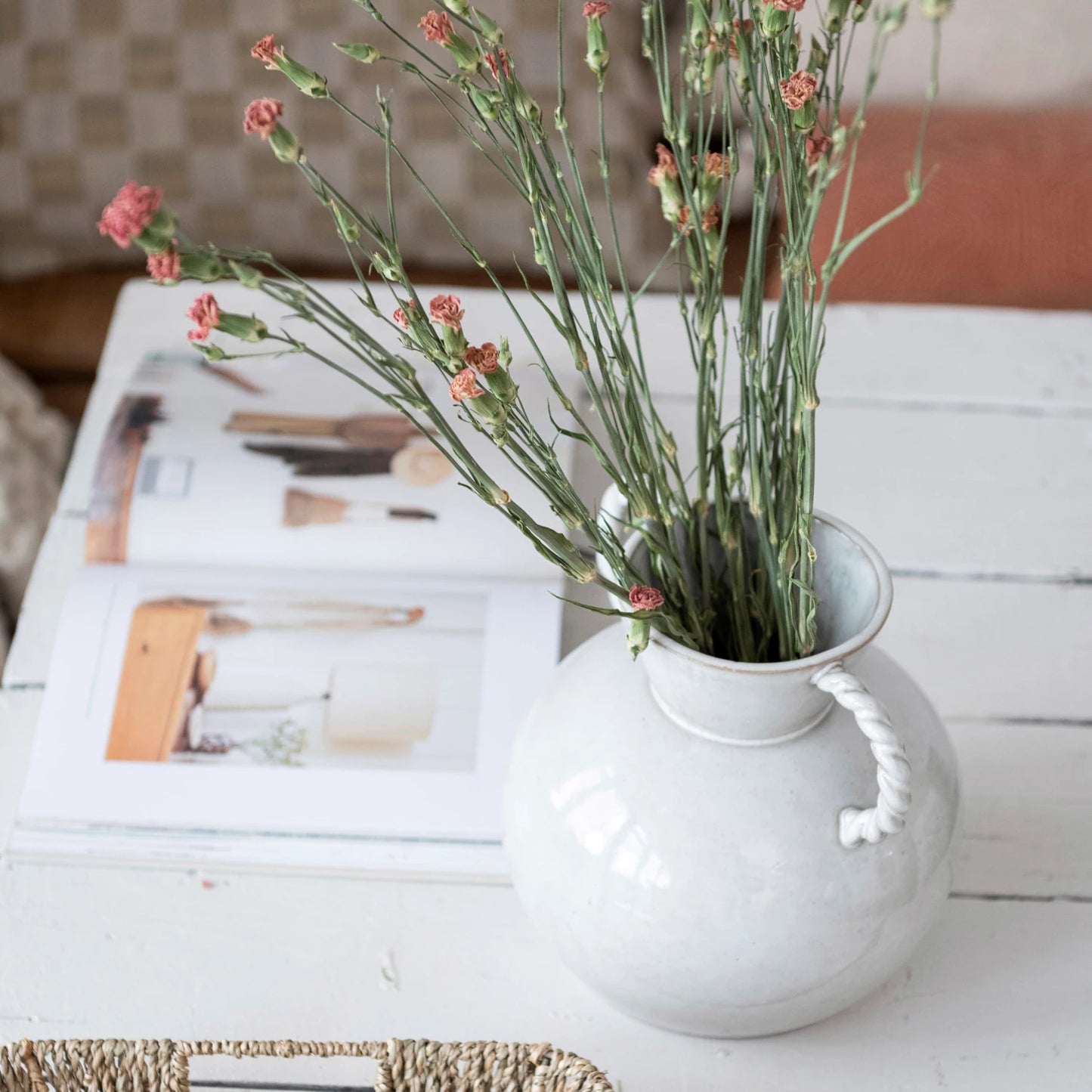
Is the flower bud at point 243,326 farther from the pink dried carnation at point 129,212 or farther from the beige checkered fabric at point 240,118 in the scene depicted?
the beige checkered fabric at point 240,118

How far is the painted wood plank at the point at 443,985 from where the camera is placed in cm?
54

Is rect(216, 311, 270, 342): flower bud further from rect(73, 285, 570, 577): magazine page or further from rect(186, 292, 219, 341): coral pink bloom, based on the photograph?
rect(73, 285, 570, 577): magazine page

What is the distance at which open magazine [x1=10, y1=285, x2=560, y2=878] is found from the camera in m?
0.63

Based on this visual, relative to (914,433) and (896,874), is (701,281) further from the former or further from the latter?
(914,433)

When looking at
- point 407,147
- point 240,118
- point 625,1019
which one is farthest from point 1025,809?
point 240,118

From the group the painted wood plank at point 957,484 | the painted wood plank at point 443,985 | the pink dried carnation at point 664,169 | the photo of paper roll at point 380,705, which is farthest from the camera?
the painted wood plank at point 957,484

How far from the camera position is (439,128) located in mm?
1330

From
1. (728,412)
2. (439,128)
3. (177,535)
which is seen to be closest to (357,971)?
(177,535)

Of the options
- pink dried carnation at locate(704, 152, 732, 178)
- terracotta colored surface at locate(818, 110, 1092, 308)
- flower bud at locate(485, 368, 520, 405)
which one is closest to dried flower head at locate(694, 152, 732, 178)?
pink dried carnation at locate(704, 152, 732, 178)

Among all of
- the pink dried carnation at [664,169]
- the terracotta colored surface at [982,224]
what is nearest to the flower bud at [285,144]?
the pink dried carnation at [664,169]

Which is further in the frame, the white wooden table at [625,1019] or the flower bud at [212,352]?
the white wooden table at [625,1019]

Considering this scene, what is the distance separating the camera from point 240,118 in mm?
1343

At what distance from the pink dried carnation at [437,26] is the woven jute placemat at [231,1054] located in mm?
375

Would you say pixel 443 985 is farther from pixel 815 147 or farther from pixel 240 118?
pixel 240 118
